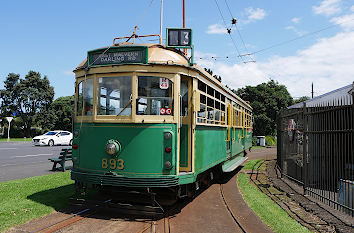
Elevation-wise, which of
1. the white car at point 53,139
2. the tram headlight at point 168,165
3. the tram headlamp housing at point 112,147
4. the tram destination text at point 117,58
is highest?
the tram destination text at point 117,58

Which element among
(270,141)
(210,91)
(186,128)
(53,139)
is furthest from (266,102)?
(186,128)

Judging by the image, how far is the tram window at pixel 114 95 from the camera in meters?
5.54

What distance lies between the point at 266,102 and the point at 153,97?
1276 inches

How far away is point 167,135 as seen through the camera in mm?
5434

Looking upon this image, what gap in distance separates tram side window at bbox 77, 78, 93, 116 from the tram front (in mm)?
21

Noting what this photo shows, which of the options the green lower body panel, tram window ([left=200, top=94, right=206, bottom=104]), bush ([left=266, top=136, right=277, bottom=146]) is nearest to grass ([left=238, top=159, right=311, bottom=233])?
the green lower body panel

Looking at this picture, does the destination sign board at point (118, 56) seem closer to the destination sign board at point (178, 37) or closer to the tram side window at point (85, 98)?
the tram side window at point (85, 98)

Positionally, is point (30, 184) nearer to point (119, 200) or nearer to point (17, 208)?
point (17, 208)

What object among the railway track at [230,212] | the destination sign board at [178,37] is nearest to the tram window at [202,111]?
the destination sign board at [178,37]

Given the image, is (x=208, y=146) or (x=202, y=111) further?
(x=208, y=146)

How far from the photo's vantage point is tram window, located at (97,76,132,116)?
5539 millimetres

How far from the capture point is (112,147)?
17.5ft

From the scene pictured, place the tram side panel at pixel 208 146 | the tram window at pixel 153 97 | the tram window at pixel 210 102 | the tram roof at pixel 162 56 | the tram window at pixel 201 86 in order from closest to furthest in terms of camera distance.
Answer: the tram window at pixel 153 97 < the tram roof at pixel 162 56 < the tram side panel at pixel 208 146 < the tram window at pixel 201 86 < the tram window at pixel 210 102

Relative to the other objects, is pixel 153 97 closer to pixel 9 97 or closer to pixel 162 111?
pixel 162 111
